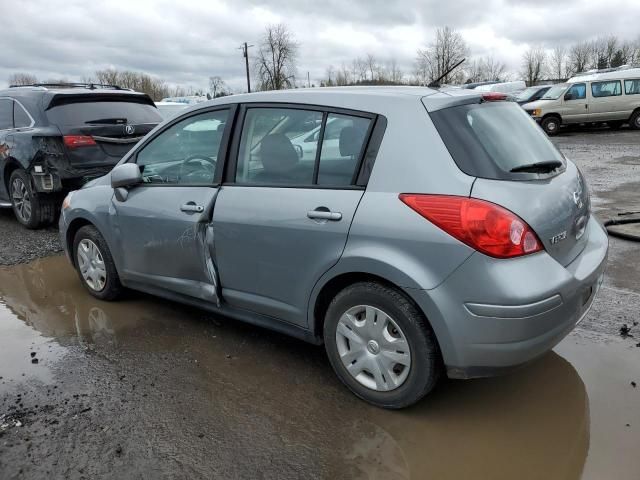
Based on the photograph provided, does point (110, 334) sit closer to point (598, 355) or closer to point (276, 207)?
point (276, 207)

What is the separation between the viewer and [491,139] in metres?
2.76

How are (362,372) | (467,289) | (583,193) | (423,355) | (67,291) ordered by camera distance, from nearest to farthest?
1. (467,289)
2. (423,355)
3. (362,372)
4. (583,193)
5. (67,291)

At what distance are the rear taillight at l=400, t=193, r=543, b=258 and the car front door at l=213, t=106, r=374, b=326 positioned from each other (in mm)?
470

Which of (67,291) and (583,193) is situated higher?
(583,193)

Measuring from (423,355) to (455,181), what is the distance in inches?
33.4

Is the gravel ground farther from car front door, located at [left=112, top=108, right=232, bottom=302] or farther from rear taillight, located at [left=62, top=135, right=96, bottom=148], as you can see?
car front door, located at [left=112, top=108, right=232, bottom=302]

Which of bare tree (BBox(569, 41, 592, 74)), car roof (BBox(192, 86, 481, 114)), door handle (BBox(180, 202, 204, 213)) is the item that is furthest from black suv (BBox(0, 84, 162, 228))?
bare tree (BBox(569, 41, 592, 74))

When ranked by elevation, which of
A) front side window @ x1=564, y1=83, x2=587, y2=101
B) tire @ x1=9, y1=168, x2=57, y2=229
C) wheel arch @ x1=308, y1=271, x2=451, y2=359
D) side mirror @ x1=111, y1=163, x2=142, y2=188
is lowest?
wheel arch @ x1=308, y1=271, x2=451, y2=359

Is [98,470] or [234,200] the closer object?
[98,470]

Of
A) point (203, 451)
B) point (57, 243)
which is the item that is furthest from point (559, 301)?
point (57, 243)

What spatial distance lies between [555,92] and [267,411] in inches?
783

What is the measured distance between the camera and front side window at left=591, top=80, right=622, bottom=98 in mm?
18875

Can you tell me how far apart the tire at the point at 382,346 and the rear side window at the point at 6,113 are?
20.2ft

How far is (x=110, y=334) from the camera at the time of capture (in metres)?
3.94
